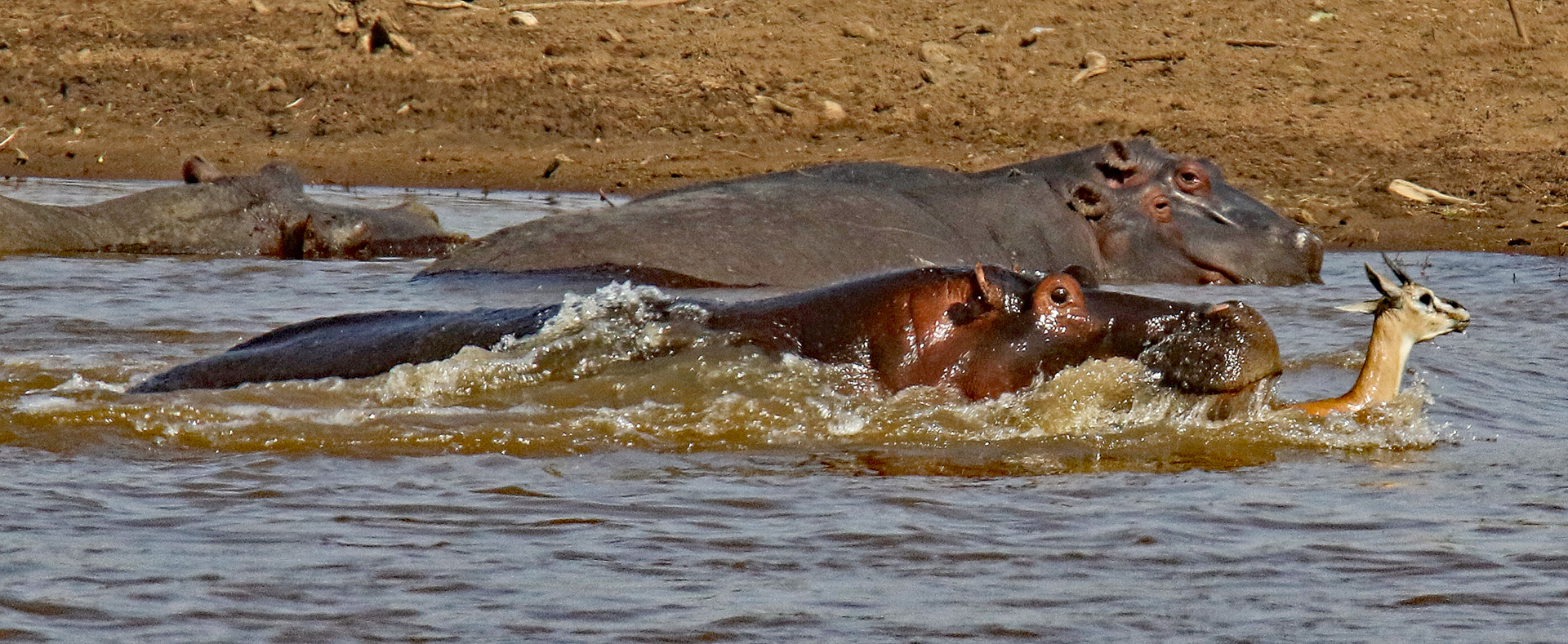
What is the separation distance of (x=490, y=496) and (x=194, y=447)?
806mm

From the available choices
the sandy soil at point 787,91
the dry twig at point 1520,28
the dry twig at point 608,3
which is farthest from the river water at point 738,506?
the dry twig at point 608,3

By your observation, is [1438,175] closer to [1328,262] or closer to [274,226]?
[1328,262]

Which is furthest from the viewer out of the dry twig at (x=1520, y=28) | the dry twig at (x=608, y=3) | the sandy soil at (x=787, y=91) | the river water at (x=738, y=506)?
the dry twig at (x=608, y=3)

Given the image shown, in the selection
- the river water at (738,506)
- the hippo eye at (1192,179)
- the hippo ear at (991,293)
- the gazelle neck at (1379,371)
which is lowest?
the river water at (738,506)

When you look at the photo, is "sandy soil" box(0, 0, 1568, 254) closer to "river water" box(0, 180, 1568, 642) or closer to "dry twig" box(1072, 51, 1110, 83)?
"dry twig" box(1072, 51, 1110, 83)

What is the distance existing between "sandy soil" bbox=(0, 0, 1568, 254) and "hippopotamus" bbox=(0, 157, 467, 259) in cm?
266

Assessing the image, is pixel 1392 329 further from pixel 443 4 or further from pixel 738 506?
pixel 443 4

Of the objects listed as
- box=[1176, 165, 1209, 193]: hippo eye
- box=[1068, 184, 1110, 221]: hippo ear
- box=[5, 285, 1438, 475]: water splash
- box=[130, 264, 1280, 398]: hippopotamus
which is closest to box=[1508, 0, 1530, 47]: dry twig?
box=[1176, 165, 1209, 193]: hippo eye

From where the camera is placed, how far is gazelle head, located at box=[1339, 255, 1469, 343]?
4430mm

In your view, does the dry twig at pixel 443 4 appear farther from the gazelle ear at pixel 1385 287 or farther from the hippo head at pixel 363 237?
the gazelle ear at pixel 1385 287

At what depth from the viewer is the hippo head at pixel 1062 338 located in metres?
4.14

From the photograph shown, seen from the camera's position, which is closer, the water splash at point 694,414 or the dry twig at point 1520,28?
the water splash at point 694,414

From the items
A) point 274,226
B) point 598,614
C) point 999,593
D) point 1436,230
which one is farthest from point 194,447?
point 1436,230

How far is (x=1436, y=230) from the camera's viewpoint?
400 inches
